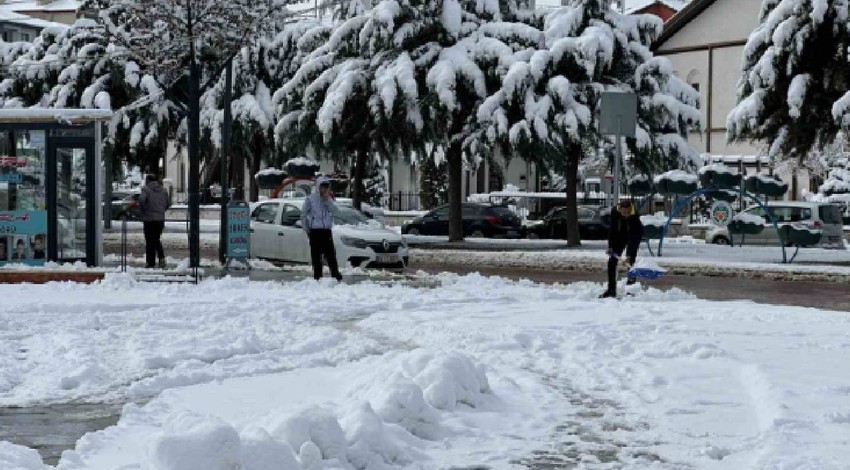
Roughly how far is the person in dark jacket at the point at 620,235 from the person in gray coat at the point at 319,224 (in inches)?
174

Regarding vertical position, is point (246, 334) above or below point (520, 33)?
below

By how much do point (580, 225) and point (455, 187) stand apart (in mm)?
7802

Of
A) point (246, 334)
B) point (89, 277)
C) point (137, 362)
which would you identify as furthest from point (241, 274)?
point (137, 362)

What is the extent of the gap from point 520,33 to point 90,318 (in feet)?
78.6

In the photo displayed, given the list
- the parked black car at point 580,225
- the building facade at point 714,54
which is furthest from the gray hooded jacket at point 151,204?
the building facade at point 714,54

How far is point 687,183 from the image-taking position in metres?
32.9

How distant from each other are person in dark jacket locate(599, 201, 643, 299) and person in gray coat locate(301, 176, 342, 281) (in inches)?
174

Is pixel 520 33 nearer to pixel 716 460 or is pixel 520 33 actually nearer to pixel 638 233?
pixel 638 233

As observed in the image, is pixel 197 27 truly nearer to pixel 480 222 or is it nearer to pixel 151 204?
pixel 151 204

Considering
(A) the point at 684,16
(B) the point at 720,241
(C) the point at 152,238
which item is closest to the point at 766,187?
(B) the point at 720,241

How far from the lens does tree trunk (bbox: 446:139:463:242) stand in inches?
1506

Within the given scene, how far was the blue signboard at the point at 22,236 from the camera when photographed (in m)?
21.9

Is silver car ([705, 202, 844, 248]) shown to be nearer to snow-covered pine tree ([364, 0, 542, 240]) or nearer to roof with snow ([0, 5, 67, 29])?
snow-covered pine tree ([364, 0, 542, 240])

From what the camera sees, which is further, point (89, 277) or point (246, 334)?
point (89, 277)
